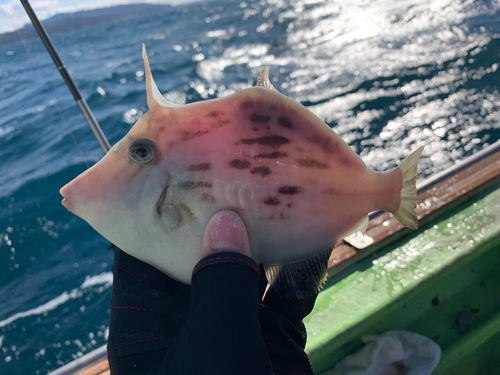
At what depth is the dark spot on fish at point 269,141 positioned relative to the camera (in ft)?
4.11

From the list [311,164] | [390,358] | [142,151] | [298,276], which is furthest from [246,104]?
[390,358]

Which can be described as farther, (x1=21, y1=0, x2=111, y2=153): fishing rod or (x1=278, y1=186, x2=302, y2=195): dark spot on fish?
(x1=21, y1=0, x2=111, y2=153): fishing rod

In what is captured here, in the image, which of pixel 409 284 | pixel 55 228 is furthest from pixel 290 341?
pixel 55 228

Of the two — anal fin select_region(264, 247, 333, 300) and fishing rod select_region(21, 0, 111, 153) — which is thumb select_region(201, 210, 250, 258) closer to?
anal fin select_region(264, 247, 333, 300)

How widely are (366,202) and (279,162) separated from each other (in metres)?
0.41

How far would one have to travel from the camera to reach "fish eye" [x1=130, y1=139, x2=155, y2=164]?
131 centimetres

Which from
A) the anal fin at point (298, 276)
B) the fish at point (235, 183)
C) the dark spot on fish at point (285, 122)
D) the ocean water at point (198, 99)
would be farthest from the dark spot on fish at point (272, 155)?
the ocean water at point (198, 99)

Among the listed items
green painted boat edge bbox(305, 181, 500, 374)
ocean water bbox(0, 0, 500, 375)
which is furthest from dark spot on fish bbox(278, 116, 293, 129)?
ocean water bbox(0, 0, 500, 375)

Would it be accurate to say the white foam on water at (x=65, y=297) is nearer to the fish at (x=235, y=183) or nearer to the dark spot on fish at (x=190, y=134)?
Result: the fish at (x=235, y=183)

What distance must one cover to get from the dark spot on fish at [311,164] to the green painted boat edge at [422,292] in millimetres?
1259

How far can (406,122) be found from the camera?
6301 mm

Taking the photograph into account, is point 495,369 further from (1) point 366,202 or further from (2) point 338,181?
(2) point 338,181

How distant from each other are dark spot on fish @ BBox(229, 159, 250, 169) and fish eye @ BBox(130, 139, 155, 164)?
32 cm

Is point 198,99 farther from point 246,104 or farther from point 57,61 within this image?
point 246,104
